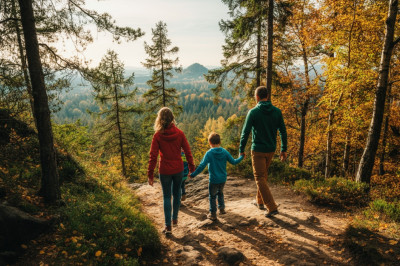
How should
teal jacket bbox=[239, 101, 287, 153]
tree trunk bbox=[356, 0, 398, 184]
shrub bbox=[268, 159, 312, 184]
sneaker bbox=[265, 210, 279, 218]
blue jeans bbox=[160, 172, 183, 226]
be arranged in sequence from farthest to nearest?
1. shrub bbox=[268, 159, 312, 184]
2. tree trunk bbox=[356, 0, 398, 184]
3. sneaker bbox=[265, 210, 279, 218]
4. teal jacket bbox=[239, 101, 287, 153]
5. blue jeans bbox=[160, 172, 183, 226]

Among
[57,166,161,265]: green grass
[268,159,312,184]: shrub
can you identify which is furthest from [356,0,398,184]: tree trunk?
[57,166,161,265]: green grass

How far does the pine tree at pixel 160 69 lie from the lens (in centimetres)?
1717

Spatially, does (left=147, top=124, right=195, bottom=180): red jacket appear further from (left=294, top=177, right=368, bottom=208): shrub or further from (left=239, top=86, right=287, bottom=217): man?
(left=294, top=177, right=368, bottom=208): shrub

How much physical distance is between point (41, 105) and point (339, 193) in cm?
Result: 774

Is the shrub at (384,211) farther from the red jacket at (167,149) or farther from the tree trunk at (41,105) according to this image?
the tree trunk at (41,105)

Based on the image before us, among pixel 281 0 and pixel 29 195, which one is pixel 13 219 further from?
pixel 281 0

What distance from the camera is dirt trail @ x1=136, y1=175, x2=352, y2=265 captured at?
3.73 m

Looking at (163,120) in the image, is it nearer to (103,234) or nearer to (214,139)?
(214,139)

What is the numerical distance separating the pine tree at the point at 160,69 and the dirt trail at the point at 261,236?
12853 millimetres

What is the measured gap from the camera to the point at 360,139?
13.2 meters

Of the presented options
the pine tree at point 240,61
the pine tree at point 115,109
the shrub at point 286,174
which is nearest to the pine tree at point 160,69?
the pine tree at point 115,109

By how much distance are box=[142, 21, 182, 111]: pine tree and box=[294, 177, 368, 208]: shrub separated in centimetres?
1374

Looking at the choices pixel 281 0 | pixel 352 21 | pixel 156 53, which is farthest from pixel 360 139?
pixel 156 53

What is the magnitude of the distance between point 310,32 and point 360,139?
709 centimetres
